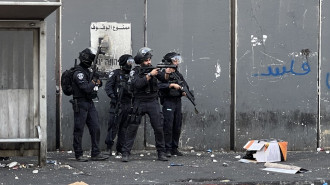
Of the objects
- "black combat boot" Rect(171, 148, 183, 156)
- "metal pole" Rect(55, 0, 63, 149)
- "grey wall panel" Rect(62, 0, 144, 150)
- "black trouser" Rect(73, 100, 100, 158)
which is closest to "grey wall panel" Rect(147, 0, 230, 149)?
"grey wall panel" Rect(62, 0, 144, 150)

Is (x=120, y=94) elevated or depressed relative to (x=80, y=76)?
depressed

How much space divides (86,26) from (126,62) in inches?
49.2

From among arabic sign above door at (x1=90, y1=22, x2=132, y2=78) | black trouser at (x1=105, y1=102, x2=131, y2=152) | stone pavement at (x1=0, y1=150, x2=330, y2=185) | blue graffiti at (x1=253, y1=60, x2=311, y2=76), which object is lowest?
stone pavement at (x1=0, y1=150, x2=330, y2=185)

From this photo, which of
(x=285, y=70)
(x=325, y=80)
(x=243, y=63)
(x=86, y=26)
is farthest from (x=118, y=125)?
(x=325, y=80)

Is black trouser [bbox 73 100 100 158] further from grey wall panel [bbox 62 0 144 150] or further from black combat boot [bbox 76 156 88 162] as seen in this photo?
grey wall panel [bbox 62 0 144 150]

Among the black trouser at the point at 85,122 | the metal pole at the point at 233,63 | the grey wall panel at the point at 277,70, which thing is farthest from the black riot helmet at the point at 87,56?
the grey wall panel at the point at 277,70

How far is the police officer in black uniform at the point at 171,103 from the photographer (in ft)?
42.8

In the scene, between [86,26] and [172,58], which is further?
[86,26]

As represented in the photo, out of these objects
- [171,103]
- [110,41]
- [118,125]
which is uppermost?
[110,41]

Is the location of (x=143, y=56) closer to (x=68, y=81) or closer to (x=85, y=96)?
(x=85, y=96)

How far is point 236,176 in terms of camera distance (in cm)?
1091

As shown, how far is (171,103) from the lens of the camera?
13.2 meters

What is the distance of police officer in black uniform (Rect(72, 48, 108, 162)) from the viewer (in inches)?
484

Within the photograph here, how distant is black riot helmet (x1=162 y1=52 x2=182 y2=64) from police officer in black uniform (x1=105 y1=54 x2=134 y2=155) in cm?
59
